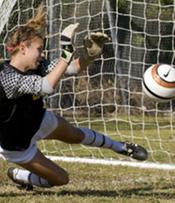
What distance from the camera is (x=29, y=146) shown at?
Answer: 18.1 ft

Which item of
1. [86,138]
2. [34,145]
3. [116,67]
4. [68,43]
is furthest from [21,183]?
[116,67]

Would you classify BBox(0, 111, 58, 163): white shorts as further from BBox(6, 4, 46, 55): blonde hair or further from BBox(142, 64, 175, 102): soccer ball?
BBox(142, 64, 175, 102): soccer ball

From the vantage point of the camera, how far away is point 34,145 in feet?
18.4

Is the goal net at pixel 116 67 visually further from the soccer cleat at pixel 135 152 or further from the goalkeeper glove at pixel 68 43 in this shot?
the goalkeeper glove at pixel 68 43

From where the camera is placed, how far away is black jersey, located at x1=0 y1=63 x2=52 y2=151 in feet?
16.7

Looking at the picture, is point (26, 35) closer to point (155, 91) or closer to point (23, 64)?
point (23, 64)

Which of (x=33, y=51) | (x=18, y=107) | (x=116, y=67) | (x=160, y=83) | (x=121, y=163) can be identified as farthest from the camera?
(x=116, y=67)

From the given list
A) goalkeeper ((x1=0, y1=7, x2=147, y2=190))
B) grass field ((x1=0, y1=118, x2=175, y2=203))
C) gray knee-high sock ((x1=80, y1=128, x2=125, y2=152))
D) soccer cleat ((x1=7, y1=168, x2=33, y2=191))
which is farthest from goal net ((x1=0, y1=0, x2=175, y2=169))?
goalkeeper ((x1=0, y1=7, x2=147, y2=190))

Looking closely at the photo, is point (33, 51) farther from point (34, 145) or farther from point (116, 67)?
point (116, 67)

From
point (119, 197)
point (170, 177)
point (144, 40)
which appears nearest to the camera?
point (119, 197)

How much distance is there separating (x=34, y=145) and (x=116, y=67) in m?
7.10

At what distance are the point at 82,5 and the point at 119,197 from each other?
542cm

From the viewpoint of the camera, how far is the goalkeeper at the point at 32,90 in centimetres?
503

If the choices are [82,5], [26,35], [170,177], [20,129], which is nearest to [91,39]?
[26,35]
